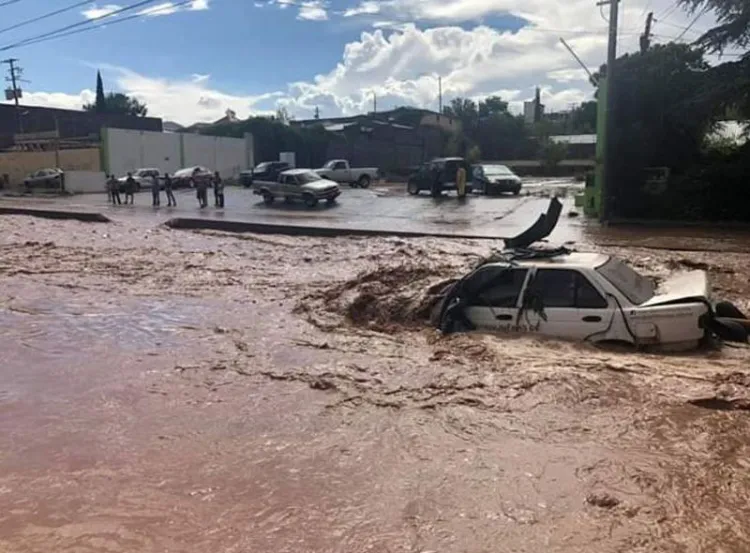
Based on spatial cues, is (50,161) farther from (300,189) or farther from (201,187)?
(300,189)

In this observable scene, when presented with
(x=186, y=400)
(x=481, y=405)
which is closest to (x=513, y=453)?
(x=481, y=405)

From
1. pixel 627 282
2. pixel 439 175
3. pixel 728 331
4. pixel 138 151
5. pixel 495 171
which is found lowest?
pixel 728 331

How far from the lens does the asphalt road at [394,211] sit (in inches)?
866

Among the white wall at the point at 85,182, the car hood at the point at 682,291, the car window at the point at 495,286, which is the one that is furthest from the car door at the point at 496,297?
the white wall at the point at 85,182

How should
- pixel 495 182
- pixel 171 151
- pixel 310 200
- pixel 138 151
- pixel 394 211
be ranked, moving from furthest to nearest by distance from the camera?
pixel 171 151
pixel 138 151
pixel 495 182
pixel 310 200
pixel 394 211

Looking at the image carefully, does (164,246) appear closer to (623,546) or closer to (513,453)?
(513,453)

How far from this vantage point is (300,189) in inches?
1243

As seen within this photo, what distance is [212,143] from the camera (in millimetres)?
57125

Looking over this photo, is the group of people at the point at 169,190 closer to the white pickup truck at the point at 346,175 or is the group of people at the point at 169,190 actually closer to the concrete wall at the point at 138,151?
the white pickup truck at the point at 346,175

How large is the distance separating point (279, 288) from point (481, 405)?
7.14m

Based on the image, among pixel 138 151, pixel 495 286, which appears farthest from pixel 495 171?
pixel 138 151

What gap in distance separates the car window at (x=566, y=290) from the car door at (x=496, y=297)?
22 centimetres

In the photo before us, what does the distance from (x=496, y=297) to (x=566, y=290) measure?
0.82 metres

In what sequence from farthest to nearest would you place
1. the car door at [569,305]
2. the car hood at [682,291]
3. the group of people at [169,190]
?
the group of people at [169,190], the car door at [569,305], the car hood at [682,291]
